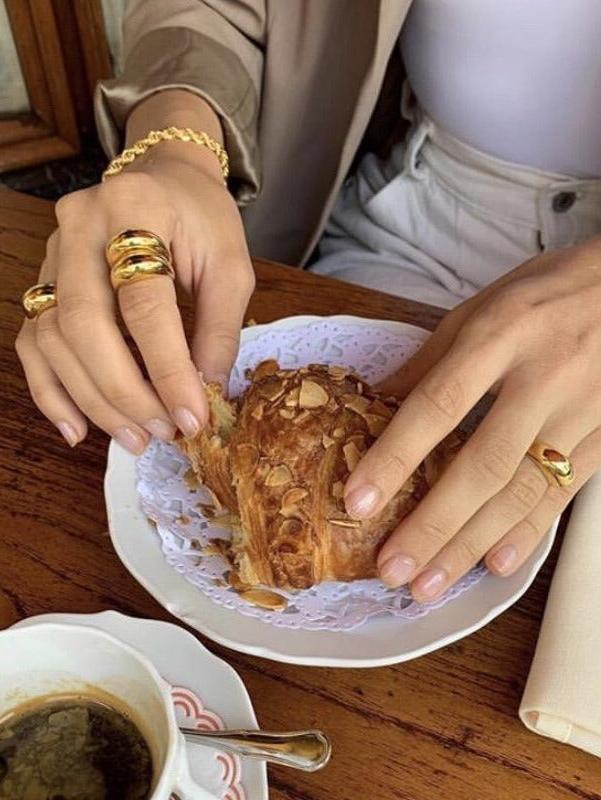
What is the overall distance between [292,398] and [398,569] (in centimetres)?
14

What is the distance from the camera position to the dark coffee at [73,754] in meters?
0.40

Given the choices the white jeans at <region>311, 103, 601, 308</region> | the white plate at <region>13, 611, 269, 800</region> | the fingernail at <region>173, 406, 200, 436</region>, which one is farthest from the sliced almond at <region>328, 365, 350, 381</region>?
the white jeans at <region>311, 103, 601, 308</region>

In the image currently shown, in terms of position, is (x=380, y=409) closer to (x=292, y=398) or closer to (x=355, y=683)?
(x=292, y=398)

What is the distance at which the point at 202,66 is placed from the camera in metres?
0.86

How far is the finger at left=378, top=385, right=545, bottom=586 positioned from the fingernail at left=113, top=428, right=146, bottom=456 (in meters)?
0.19

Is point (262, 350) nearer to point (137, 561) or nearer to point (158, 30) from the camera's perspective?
point (137, 561)

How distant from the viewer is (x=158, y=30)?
89 centimetres

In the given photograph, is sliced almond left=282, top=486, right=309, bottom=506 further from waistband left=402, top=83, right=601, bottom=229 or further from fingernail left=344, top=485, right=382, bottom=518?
waistband left=402, top=83, right=601, bottom=229

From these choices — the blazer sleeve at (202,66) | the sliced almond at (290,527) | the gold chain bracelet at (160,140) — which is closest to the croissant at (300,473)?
the sliced almond at (290,527)

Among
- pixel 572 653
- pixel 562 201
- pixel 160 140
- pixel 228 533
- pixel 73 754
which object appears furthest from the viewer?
pixel 562 201

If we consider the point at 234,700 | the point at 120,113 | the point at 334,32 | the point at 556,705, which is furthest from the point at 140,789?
the point at 334,32

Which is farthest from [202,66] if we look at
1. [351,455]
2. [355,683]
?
[355,683]

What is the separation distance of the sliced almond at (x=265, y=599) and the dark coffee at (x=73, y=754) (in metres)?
0.15

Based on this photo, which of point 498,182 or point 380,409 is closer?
point 380,409
